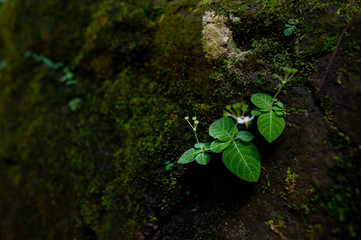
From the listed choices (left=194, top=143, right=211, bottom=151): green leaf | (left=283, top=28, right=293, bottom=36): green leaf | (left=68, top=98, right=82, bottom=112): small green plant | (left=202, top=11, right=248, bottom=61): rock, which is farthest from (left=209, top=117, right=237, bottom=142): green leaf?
(left=68, top=98, right=82, bottom=112): small green plant

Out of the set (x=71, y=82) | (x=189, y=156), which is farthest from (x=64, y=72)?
(x=189, y=156)

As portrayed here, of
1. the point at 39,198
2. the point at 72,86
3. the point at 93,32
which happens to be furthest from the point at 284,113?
the point at 39,198

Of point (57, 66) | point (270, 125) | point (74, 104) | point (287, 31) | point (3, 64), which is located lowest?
point (270, 125)

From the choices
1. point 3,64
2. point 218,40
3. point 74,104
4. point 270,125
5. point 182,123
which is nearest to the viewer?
point 270,125

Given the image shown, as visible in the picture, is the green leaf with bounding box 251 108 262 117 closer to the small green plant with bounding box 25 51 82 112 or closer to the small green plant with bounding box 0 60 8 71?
the small green plant with bounding box 25 51 82 112

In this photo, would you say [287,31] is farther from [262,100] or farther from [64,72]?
[64,72]

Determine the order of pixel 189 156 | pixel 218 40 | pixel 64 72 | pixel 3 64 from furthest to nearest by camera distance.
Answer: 1. pixel 3 64
2. pixel 64 72
3. pixel 218 40
4. pixel 189 156

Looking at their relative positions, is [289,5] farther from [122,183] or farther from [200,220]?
[122,183]
